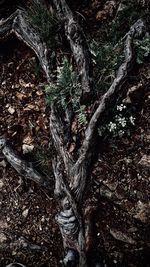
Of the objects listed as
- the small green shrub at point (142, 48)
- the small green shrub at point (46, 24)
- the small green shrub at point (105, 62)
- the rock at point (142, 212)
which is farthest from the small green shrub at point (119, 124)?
the small green shrub at point (46, 24)

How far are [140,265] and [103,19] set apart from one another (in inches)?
101

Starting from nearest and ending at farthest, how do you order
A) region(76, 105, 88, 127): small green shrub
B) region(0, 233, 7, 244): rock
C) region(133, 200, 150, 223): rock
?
region(133, 200, 150, 223): rock, region(76, 105, 88, 127): small green shrub, region(0, 233, 7, 244): rock

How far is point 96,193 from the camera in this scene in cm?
324

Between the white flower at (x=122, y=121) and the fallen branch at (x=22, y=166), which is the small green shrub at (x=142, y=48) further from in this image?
the fallen branch at (x=22, y=166)

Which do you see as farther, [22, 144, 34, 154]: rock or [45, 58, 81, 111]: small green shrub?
[22, 144, 34, 154]: rock

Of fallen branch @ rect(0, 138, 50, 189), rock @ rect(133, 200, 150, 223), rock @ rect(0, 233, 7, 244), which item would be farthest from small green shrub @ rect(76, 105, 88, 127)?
rock @ rect(0, 233, 7, 244)

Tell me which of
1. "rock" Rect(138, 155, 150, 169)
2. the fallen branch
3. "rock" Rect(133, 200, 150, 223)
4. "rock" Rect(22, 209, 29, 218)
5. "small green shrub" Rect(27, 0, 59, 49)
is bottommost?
"rock" Rect(133, 200, 150, 223)

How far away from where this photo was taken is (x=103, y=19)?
387 cm

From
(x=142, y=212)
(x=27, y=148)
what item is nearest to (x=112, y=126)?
(x=142, y=212)

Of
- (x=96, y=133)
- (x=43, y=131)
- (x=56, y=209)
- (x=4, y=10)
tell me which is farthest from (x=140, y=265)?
(x=4, y=10)

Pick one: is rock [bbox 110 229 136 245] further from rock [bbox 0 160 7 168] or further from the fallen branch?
rock [bbox 0 160 7 168]

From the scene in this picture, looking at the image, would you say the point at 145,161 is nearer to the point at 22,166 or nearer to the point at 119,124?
the point at 119,124

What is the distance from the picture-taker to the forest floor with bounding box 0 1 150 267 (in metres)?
3.11

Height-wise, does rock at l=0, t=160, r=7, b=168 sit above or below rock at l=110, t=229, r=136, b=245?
above
